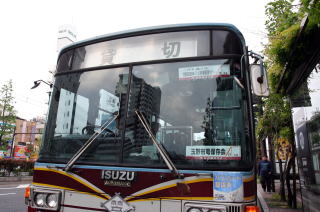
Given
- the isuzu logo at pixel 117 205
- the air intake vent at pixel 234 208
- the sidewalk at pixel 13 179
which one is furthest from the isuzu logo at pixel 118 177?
the sidewalk at pixel 13 179

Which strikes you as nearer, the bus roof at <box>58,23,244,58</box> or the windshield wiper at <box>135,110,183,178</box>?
the windshield wiper at <box>135,110,183,178</box>

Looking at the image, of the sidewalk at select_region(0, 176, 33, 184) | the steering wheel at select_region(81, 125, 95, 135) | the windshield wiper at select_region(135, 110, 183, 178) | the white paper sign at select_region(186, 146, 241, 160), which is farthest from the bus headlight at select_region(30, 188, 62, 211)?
the sidewalk at select_region(0, 176, 33, 184)

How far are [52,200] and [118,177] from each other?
0.79 meters

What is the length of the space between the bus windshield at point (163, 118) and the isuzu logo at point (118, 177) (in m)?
0.10

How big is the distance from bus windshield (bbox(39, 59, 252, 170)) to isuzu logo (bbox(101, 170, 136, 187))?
0.32 ft

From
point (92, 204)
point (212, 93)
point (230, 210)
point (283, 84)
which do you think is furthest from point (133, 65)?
point (283, 84)

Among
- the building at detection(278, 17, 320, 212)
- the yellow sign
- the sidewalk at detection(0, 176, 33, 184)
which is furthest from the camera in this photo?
the sidewalk at detection(0, 176, 33, 184)

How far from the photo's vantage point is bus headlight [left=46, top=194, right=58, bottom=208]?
2.76 meters

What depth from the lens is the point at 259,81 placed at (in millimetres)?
2811

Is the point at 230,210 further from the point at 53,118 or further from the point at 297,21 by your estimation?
the point at 297,21

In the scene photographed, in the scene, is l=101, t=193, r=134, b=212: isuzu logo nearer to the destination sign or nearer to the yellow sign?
the destination sign

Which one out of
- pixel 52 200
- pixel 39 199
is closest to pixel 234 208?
pixel 52 200

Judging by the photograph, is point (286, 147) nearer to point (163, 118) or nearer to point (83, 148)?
point (163, 118)

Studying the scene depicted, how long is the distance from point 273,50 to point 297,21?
0.67 meters
